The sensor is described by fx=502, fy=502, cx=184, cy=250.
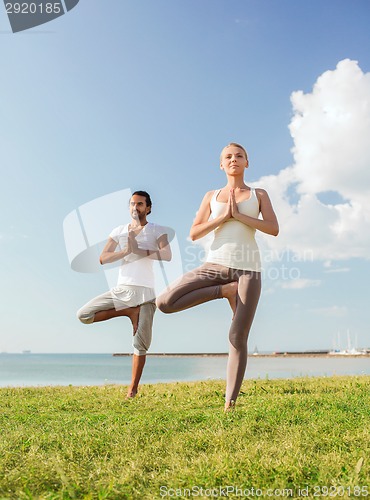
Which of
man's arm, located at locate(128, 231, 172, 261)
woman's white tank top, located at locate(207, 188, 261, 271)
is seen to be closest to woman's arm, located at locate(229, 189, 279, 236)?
woman's white tank top, located at locate(207, 188, 261, 271)

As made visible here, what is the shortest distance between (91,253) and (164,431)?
4.41 metres

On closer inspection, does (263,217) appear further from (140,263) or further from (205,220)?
(140,263)

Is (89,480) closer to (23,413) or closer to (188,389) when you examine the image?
(23,413)

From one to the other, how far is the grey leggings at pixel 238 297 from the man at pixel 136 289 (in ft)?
5.97

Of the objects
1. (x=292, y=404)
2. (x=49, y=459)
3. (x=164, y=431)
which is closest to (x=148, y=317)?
(x=292, y=404)

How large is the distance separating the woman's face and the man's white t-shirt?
1.91 meters

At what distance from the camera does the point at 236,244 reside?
6.55 meters

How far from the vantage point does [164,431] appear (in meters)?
4.93

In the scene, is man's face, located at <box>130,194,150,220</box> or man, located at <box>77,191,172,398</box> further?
man's face, located at <box>130,194,150,220</box>

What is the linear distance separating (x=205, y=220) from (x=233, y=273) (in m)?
0.85

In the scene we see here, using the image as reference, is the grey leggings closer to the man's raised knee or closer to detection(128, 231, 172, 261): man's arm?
detection(128, 231, 172, 261): man's arm

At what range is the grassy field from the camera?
3377 mm

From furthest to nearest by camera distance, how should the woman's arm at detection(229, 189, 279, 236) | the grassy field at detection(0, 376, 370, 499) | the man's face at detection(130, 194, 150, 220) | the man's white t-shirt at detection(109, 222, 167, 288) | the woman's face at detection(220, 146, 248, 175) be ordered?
the man's face at detection(130, 194, 150, 220) → the man's white t-shirt at detection(109, 222, 167, 288) → the woman's face at detection(220, 146, 248, 175) → the woman's arm at detection(229, 189, 279, 236) → the grassy field at detection(0, 376, 370, 499)

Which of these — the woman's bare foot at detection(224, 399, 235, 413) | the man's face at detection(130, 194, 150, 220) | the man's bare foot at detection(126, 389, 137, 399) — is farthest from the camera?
the man's face at detection(130, 194, 150, 220)
